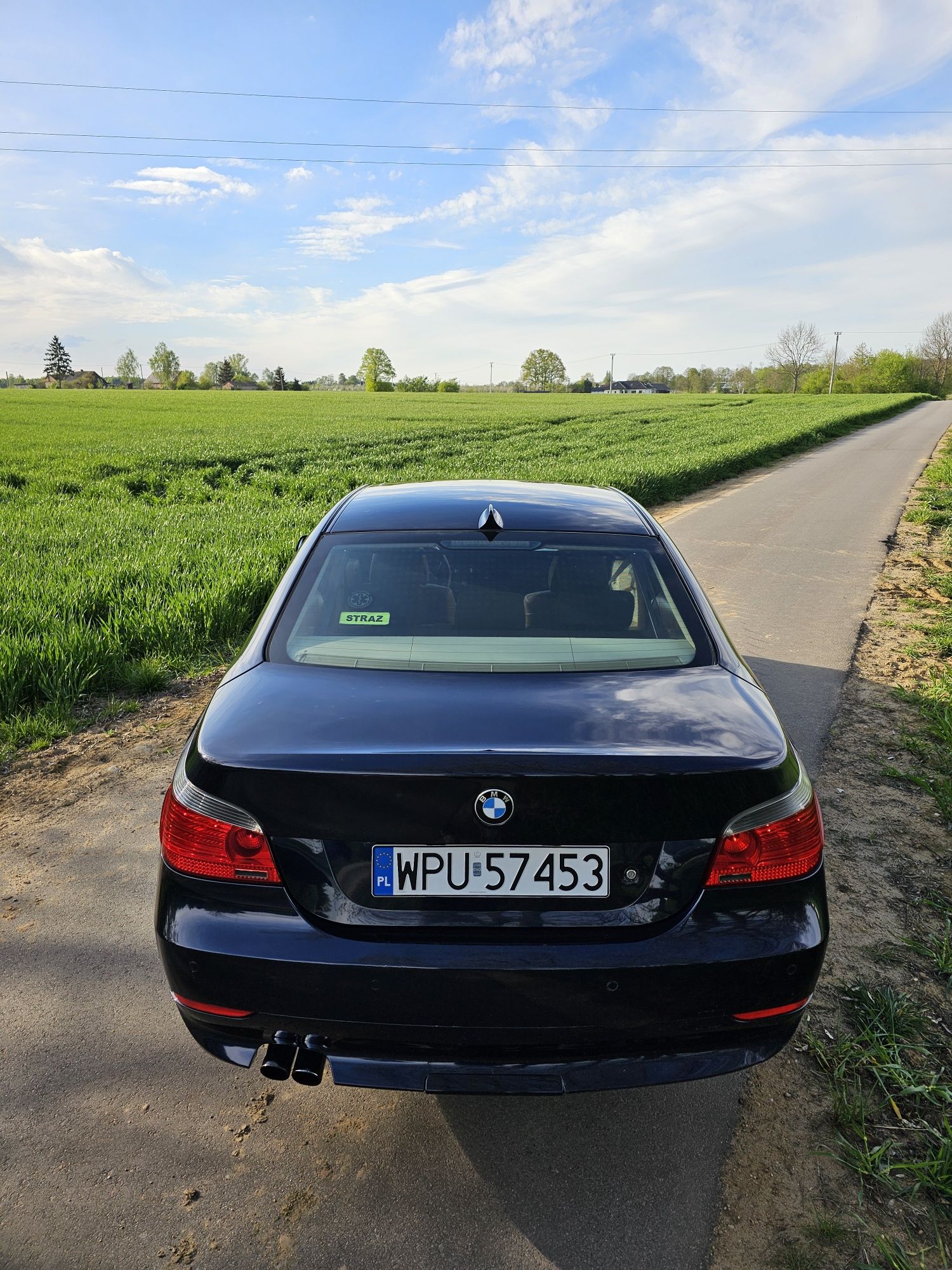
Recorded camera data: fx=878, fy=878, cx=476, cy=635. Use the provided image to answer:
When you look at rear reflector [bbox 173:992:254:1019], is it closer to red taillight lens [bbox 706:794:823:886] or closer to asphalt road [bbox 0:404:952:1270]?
asphalt road [bbox 0:404:952:1270]

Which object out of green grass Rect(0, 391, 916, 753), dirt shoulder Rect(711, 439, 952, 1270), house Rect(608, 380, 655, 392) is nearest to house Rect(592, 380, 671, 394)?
house Rect(608, 380, 655, 392)

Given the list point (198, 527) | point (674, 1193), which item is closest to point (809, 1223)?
point (674, 1193)

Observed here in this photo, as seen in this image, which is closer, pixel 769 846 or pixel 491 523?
pixel 769 846

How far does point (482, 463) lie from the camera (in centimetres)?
2025

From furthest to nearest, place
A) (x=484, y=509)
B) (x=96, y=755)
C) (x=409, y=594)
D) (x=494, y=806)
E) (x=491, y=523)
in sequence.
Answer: (x=96, y=755), (x=484, y=509), (x=491, y=523), (x=409, y=594), (x=494, y=806)

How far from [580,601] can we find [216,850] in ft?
4.49

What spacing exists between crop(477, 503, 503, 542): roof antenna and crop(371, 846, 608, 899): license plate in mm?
1388

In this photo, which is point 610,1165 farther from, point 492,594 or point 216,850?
point 492,594

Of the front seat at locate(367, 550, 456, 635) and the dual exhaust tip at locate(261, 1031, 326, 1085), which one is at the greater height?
the front seat at locate(367, 550, 456, 635)

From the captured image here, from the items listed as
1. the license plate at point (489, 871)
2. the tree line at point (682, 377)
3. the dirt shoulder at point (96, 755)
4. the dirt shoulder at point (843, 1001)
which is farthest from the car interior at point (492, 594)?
the tree line at point (682, 377)

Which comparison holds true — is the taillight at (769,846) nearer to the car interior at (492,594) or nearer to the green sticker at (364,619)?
the car interior at (492,594)

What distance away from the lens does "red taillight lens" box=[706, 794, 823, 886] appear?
74.8 inches

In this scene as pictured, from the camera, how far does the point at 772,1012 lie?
1.94 m

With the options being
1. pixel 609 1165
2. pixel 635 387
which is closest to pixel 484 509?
Answer: pixel 609 1165
